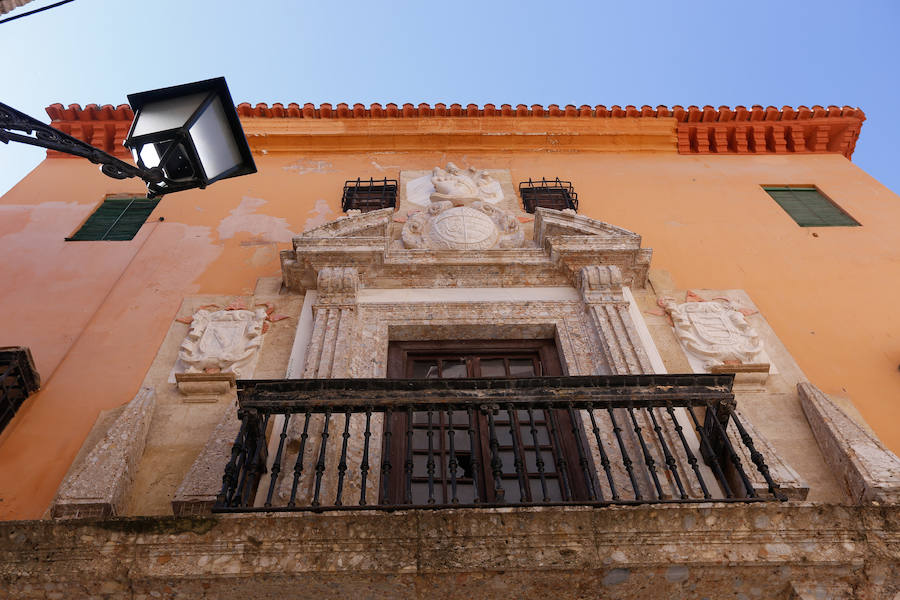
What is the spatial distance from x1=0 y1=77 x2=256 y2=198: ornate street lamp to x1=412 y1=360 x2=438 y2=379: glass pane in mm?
2265

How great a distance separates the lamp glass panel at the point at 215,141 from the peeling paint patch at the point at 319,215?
343 centimetres

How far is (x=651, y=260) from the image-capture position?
20.0ft

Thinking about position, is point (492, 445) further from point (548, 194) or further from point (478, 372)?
point (548, 194)

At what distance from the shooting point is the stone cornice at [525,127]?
28.0 feet

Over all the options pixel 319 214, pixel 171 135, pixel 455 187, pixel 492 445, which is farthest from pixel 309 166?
pixel 492 445

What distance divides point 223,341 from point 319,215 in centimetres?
238

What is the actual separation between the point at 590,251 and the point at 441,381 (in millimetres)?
2561

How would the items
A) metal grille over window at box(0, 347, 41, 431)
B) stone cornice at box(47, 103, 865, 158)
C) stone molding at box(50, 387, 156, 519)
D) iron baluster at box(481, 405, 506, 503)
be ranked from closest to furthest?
iron baluster at box(481, 405, 506, 503) → stone molding at box(50, 387, 156, 519) → metal grille over window at box(0, 347, 41, 431) → stone cornice at box(47, 103, 865, 158)

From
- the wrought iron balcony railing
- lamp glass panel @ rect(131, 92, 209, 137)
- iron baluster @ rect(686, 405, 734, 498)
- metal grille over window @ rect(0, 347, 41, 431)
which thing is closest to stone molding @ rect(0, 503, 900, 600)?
the wrought iron balcony railing

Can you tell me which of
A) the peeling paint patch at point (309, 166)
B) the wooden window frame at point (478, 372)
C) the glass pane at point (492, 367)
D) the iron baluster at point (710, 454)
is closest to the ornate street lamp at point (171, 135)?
the wooden window frame at point (478, 372)

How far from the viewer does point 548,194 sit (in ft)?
24.9

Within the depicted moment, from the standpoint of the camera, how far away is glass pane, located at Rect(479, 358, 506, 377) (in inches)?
202

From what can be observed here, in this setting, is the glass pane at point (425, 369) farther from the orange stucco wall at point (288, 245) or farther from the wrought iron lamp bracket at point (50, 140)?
the wrought iron lamp bracket at point (50, 140)

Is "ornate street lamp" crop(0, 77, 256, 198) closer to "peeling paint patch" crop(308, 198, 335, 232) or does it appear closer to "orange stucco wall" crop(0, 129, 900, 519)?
"orange stucco wall" crop(0, 129, 900, 519)
